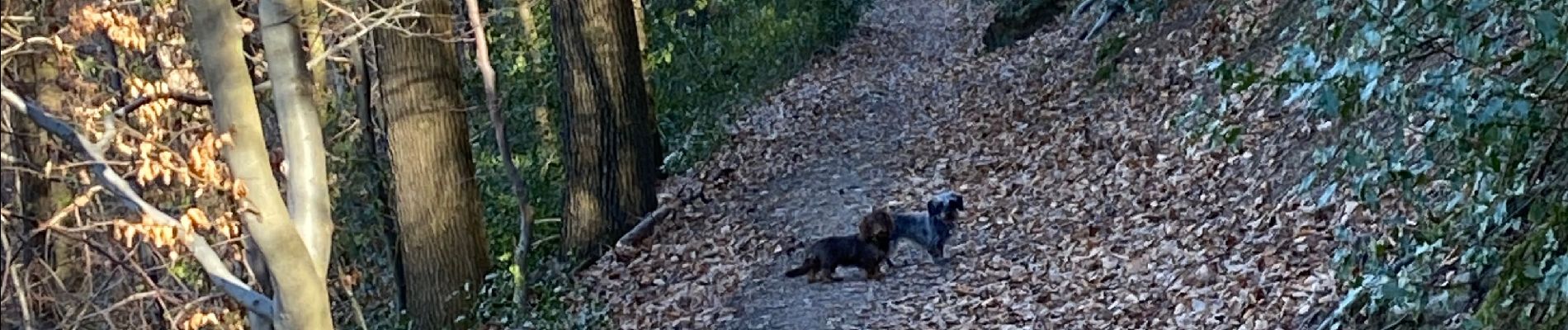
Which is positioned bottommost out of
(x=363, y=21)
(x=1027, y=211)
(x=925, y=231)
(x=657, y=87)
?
(x=1027, y=211)

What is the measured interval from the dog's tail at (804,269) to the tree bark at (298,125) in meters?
3.82

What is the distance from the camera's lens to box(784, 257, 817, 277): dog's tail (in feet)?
32.1

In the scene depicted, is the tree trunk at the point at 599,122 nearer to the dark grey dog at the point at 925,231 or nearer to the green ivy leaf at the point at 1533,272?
the dark grey dog at the point at 925,231

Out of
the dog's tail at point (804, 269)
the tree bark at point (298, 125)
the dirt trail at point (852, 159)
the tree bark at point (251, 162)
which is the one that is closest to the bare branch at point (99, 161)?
the tree bark at point (251, 162)

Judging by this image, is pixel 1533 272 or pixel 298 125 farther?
pixel 298 125

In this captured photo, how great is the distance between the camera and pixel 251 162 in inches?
236

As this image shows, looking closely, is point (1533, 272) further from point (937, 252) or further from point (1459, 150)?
point (937, 252)

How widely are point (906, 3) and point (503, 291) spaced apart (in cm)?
2116

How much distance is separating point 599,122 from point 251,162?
5.99m

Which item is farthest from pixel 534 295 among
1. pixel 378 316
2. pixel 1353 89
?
pixel 1353 89

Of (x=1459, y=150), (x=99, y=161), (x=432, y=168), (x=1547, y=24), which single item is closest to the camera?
(x=1547, y=24)

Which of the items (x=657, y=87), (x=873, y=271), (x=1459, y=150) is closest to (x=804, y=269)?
(x=873, y=271)

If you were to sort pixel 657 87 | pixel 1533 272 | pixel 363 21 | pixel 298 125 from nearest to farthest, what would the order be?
pixel 1533 272 → pixel 298 125 → pixel 363 21 → pixel 657 87

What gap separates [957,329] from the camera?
A: 8.48m
